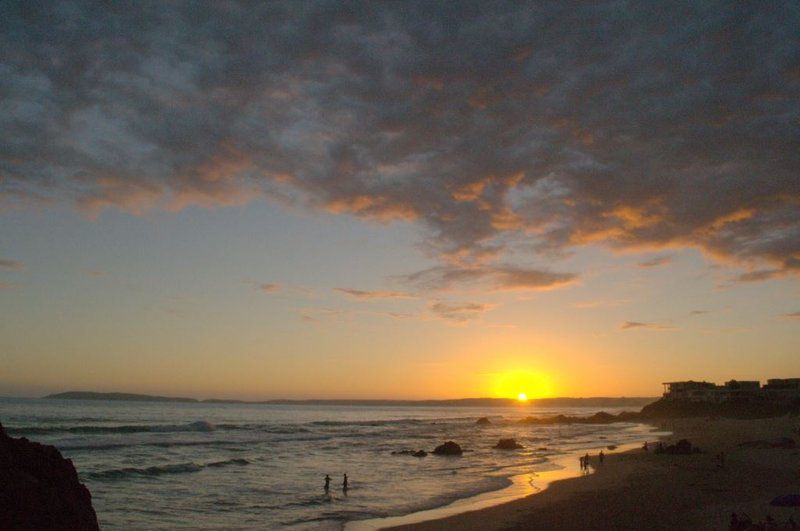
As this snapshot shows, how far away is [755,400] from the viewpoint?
124 m

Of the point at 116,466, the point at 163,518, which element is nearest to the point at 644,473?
the point at 163,518

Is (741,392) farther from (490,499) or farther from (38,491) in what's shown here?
(38,491)

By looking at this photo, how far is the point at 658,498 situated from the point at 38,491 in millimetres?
28206

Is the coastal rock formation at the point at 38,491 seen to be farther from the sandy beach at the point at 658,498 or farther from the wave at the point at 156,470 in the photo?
the wave at the point at 156,470

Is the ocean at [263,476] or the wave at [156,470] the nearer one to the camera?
the ocean at [263,476]

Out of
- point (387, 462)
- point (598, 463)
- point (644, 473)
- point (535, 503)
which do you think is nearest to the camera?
point (535, 503)

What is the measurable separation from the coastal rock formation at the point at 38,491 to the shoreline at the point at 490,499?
1317cm

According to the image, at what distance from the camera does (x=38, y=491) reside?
12.8 m

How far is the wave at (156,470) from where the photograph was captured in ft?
125

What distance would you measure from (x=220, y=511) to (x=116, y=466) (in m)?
19.6

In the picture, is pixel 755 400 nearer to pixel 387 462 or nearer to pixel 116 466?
pixel 387 462

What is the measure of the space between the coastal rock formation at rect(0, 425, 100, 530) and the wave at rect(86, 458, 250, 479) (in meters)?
27.0

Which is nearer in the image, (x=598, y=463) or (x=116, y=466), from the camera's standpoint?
(x=116, y=466)

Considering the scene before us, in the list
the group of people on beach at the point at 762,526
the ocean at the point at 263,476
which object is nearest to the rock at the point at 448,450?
the ocean at the point at 263,476
